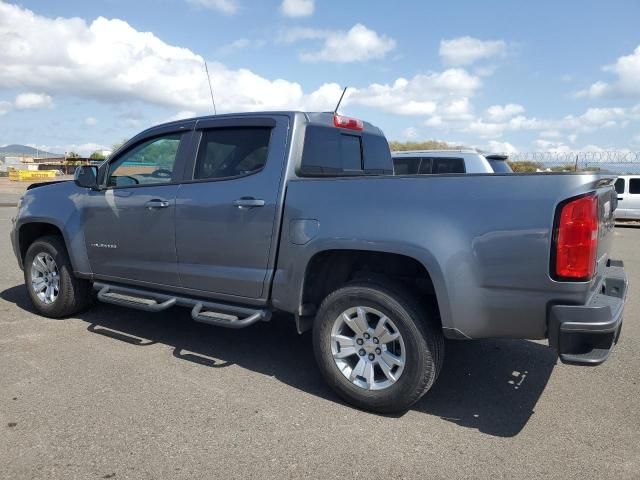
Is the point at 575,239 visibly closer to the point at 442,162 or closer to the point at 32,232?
the point at 32,232

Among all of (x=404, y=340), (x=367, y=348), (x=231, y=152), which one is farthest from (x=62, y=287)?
(x=404, y=340)

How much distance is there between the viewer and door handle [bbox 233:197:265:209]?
3.93 metres

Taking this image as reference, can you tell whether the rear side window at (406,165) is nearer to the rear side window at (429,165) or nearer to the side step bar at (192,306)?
the rear side window at (429,165)

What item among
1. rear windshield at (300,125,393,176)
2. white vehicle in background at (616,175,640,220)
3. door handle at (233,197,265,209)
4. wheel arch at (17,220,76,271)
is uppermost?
rear windshield at (300,125,393,176)

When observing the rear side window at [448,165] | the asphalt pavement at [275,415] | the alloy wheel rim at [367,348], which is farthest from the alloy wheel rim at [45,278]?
the rear side window at [448,165]

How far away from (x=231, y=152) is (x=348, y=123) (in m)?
1.07

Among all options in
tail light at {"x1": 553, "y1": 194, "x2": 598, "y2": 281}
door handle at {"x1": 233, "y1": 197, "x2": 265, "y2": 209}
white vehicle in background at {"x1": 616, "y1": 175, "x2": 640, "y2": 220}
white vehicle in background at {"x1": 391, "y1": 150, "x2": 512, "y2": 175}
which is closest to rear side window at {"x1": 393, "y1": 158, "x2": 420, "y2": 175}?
white vehicle in background at {"x1": 391, "y1": 150, "x2": 512, "y2": 175}

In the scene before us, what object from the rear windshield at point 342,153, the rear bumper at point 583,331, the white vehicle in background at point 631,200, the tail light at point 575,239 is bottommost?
the white vehicle in background at point 631,200

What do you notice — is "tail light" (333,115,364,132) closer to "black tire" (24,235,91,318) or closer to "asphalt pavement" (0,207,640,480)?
"asphalt pavement" (0,207,640,480)

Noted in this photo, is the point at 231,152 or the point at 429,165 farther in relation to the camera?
the point at 429,165

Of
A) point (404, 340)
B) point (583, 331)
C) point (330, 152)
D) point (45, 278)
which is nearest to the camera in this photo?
point (583, 331)

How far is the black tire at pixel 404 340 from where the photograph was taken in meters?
3.37

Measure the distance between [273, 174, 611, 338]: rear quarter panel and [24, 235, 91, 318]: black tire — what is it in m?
3.00

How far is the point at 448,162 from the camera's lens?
9859mm
